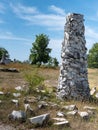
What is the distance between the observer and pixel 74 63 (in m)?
15.7

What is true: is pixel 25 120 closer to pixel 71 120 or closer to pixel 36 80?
pixel 71 120

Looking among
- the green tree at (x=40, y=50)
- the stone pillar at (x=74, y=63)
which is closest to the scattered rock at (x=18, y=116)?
the stone pillar at (x=74, y=63)

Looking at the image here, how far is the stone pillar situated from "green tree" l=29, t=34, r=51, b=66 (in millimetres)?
39364

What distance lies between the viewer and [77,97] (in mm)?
15484

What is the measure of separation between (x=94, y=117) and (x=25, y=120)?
246 centimetres

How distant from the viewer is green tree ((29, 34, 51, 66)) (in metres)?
55.3

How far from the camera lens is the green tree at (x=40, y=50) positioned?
181 ft

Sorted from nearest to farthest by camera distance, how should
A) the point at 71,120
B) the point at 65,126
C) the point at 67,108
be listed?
the point at 65,126, the point at 71,120, the point at 67,108

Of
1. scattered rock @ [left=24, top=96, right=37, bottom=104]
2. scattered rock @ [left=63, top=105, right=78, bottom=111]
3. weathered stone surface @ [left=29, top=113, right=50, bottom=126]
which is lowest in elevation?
weathered stone surface @ [left=29, top=113, right=50, bottom=126]

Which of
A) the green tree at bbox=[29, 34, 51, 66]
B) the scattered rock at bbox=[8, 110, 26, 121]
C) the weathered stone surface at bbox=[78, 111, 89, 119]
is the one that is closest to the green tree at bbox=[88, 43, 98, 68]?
the green tree at bbox=[29, 34, 51, 66]

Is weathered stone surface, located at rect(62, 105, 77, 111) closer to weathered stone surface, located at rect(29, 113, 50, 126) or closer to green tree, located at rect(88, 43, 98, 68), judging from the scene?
weathered stone surface, located at rect(29, 113, 50, 126)

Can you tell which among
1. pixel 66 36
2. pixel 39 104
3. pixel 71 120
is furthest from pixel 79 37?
pixel 71 120

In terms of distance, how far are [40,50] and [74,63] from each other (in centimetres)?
4037

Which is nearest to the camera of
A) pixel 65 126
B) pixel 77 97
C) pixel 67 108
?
pixel 65 126
